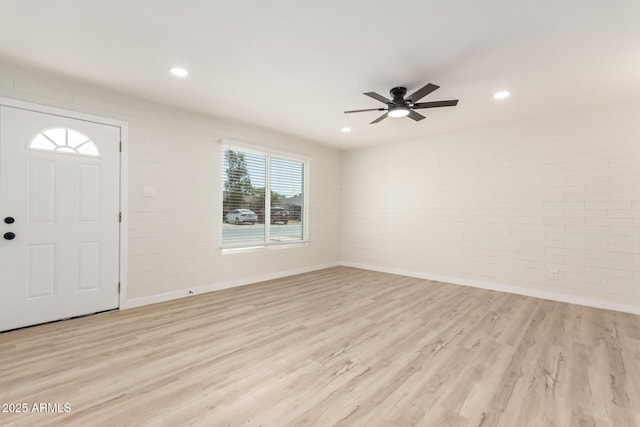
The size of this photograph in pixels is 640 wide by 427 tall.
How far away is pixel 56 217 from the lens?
3.23 m

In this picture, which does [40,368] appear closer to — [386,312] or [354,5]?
[386,312]

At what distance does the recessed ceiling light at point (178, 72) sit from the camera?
9.91ft

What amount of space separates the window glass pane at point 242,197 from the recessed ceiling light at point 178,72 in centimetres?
172

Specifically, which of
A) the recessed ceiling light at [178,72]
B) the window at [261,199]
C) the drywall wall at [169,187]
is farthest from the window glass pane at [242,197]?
the recessed ceiling light at [178,72]

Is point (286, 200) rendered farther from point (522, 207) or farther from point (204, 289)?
point (522, 207)

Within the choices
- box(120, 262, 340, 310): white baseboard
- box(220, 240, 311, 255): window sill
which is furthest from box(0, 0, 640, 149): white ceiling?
box(120, 262, 340, 310): white baseboard

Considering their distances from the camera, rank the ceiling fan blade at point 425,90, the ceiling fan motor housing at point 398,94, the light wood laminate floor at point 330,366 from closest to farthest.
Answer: the light wood laminate floor at point 330,366, the ceiling fan blade at point 425,90, the ceiling fan motor housing at point 398,94

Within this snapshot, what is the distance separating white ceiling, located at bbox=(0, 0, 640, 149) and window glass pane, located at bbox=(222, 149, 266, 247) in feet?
3.84

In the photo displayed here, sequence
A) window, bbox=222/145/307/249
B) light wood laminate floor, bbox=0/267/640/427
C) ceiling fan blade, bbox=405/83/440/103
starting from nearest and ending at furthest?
light wood laminate floor, bbox=0/267/640/427 < ceiling fan blade, bbox=405/83/440/103 < window, bbox=222/145/307/249

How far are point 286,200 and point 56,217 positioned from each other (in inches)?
135

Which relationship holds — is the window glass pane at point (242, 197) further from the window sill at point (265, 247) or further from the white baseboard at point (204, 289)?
the white baseboard at point (204, 289)

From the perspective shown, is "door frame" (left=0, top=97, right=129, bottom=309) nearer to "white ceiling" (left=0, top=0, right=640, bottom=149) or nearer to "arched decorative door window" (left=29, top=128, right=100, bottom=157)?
"arched decorative door window" (left=29, top=128, right=100, bottom=157)

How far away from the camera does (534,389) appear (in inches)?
81.8

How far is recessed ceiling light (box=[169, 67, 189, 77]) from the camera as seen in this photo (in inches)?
119
